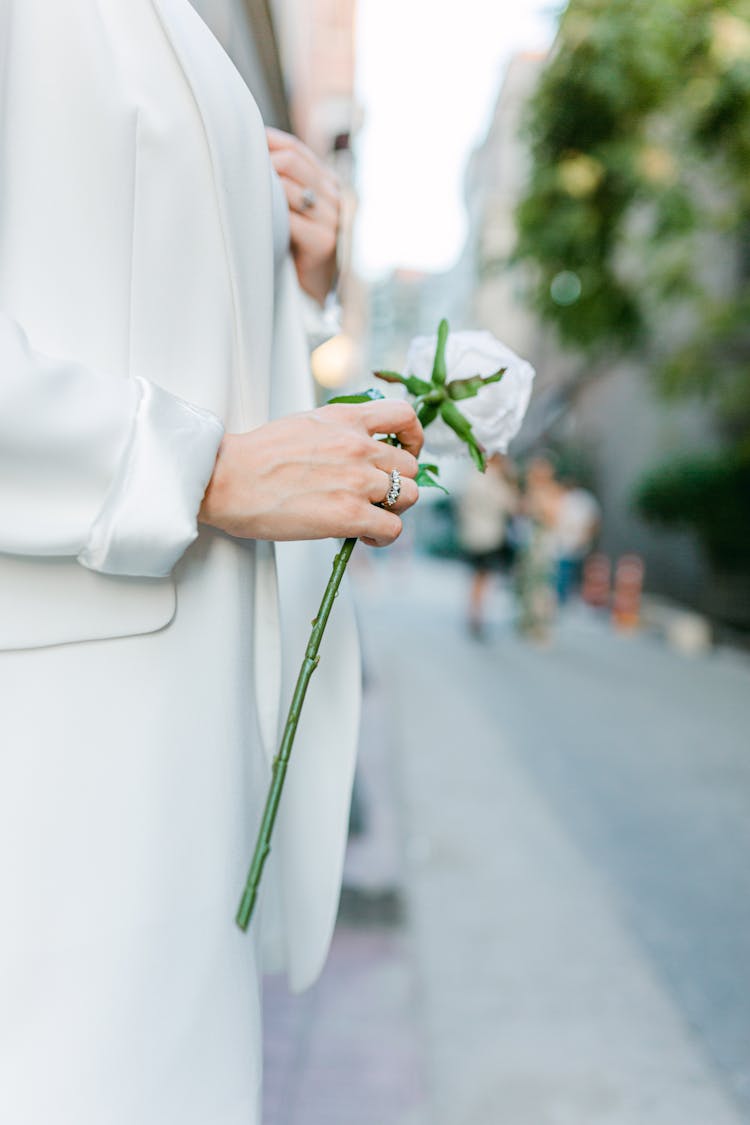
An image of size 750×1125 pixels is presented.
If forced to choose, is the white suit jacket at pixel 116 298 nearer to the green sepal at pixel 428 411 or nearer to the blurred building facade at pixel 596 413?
the green sepal at pixel 428 411

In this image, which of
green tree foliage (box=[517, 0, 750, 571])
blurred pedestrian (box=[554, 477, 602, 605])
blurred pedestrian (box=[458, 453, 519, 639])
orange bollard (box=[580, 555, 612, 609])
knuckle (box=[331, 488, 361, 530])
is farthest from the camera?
orange bollard (box=[580, 555, 612, 609])

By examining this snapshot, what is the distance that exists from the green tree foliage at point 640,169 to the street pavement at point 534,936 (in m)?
4.26

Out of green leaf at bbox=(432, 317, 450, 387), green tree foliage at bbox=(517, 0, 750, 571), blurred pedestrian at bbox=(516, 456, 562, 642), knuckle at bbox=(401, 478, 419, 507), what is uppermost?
green tree foliage at bbox=(517, 0, 750, 571)

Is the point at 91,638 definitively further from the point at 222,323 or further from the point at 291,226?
the point at 291,226

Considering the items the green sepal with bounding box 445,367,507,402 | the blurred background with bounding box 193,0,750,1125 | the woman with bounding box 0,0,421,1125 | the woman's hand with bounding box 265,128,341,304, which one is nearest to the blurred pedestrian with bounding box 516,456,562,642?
the blurred background with bounding box 193,0,750,1125

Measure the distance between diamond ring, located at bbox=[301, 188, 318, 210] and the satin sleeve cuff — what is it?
0.51 m

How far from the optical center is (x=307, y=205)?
1.26 meters

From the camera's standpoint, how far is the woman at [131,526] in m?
0.83

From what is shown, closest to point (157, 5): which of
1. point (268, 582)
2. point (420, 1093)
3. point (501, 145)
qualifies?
point (268, 582)

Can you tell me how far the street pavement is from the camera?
2523mm

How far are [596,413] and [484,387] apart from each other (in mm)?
23444

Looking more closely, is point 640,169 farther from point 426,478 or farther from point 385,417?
point 385,417

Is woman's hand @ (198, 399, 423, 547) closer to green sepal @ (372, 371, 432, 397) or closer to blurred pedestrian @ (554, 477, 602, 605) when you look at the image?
green sepal @ (372, 371, 432, 397)

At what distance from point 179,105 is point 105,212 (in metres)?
0.12
